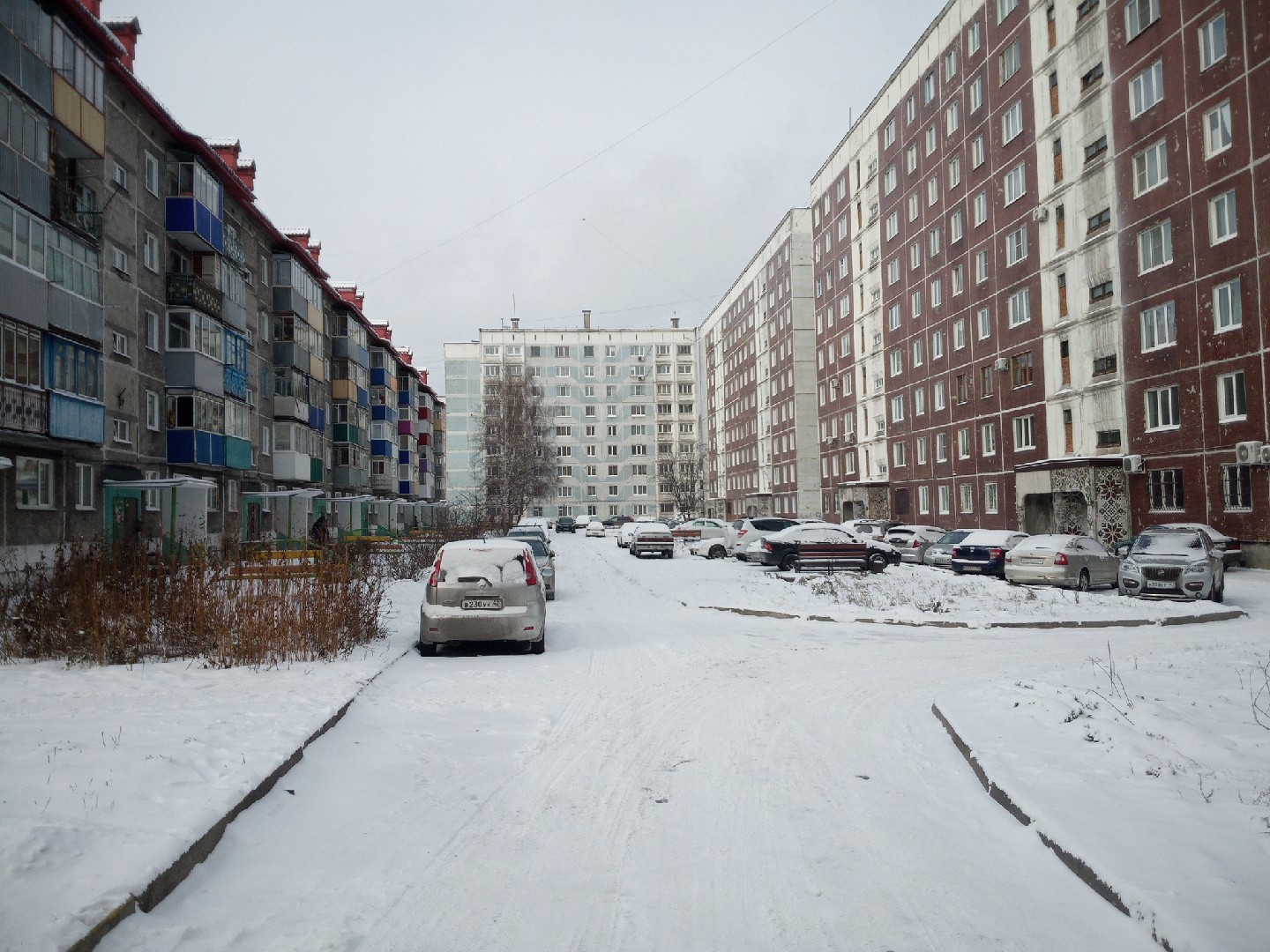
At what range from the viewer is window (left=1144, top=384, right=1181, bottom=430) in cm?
3044

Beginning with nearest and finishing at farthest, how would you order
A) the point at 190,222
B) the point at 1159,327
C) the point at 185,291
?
the point at 1159,327 → the point at 185,291 → the point at 190,222

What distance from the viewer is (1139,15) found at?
3175cm

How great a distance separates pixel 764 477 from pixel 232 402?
5293 cm

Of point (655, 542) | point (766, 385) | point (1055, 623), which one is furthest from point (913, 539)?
point (766, 385)

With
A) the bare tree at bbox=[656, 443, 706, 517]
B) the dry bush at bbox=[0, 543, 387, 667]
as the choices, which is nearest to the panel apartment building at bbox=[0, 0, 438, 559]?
the dry bush at bbox=[0, 543, 387, 667]

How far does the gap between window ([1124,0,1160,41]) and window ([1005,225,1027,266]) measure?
346 inches

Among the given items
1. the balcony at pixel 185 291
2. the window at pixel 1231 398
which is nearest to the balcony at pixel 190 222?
the balcony at pixel 185 291

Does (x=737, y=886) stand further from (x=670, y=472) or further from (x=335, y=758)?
(x=670, y=472)

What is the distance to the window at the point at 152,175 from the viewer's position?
Answer: 1245 inches

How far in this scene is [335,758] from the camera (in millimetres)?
7047

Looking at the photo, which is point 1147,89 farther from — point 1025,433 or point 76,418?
point 76,418

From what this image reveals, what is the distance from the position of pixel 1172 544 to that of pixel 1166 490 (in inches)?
457

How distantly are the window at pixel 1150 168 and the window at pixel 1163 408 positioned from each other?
6.87 m

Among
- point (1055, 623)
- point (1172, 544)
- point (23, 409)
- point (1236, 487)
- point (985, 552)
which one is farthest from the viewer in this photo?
point (1236, 487)
